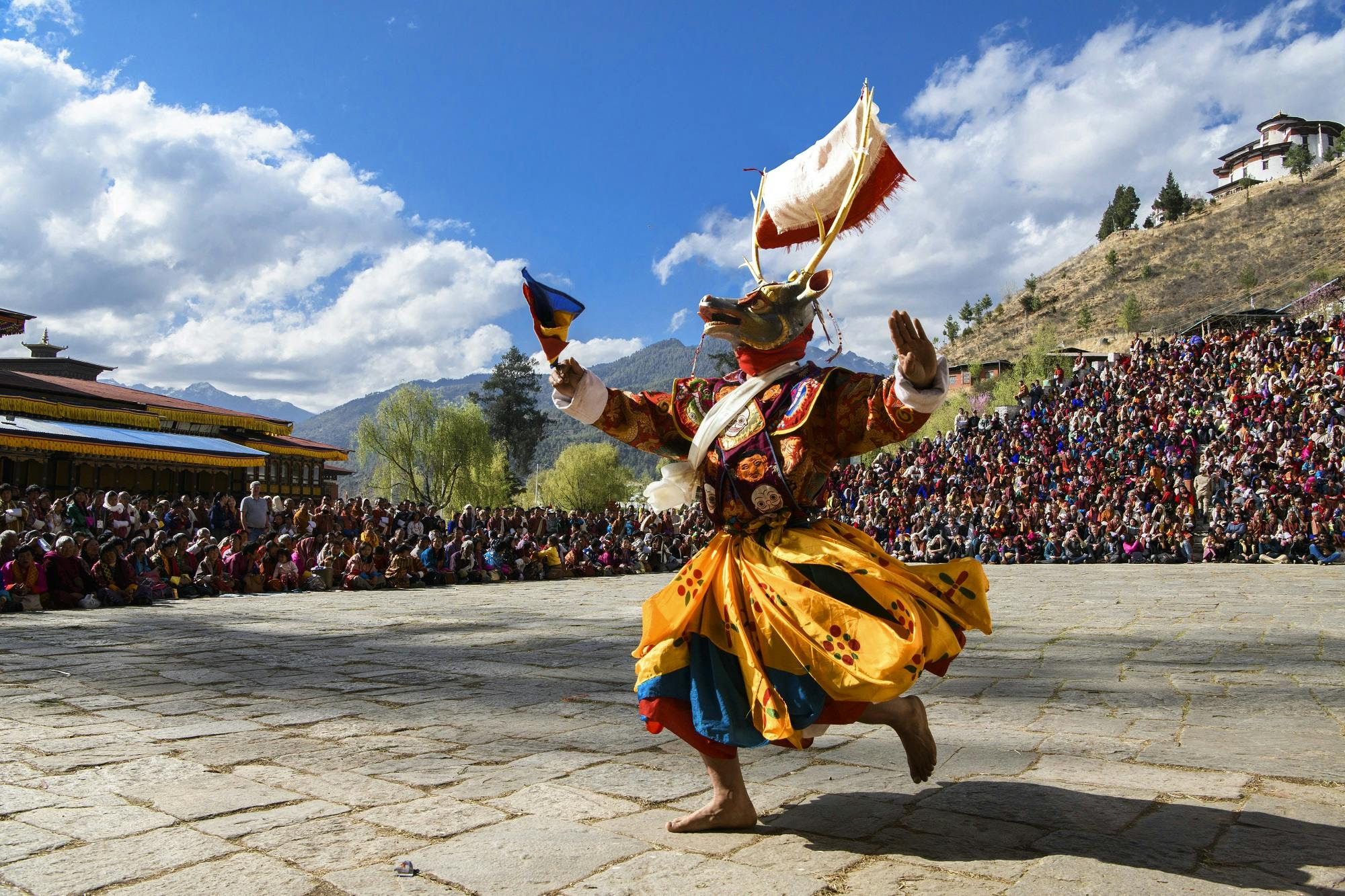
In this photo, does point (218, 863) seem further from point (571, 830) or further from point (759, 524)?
point (759, 524)

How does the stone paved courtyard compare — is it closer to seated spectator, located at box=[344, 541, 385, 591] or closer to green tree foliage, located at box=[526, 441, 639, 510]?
seated spectator, located at box=[344, 541, 385, 591]

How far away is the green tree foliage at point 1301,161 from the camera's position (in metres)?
68.3

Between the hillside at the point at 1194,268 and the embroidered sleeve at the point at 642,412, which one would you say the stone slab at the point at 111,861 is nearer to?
the embroidered sleeve at the point at 642,412

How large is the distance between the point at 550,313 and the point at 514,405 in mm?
54636

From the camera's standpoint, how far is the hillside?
5488 centimetres

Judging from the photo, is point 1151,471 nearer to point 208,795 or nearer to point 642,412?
point 642,412

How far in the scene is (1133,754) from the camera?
11.2 feet

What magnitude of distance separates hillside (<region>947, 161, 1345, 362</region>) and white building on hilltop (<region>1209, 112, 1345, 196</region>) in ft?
29.4

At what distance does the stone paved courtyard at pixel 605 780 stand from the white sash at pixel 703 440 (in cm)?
98

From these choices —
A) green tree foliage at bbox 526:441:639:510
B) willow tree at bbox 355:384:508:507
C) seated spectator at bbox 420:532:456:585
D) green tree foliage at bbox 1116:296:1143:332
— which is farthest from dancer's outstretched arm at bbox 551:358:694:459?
green tree foliage at bbox 1116:296:1143:332

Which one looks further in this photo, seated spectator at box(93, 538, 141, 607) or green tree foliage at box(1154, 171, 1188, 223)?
green tree foliage at box(1154, 171, 1188, 223)

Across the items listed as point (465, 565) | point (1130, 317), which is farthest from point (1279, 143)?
point (465, 565)

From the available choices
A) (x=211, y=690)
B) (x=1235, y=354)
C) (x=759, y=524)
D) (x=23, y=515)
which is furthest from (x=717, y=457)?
(x=1235, y=354)

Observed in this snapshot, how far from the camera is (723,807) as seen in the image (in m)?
2.56
